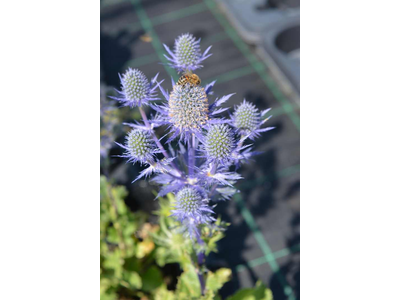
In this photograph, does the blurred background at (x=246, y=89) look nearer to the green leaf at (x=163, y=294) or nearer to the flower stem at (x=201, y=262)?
the green leaf at (x=163, y=294)

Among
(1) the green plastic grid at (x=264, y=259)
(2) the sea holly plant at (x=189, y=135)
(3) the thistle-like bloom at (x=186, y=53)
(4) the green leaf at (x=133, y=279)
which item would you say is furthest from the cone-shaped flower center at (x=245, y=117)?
(1) the green plastic grid at (x=264, y=259)

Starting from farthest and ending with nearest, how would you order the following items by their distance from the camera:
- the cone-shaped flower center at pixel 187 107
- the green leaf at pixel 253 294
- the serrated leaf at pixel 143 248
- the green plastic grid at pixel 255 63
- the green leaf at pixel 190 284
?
the green plastic grid at pixel 255 63, the serrated leaf at pixel 143 248, the green leaf at pixel 253 294, the green leaf at pixel 190 284, the cone-shaped flower center at pixel 187 107

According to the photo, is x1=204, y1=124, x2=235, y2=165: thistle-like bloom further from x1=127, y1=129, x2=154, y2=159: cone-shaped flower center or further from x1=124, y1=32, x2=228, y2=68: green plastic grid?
x1=124, y1=32, x2=228, y2=68: green plastic grid

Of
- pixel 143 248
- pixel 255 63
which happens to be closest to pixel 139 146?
pixel 143 248

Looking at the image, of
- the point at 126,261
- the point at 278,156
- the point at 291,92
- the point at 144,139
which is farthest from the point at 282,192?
the point at 144,139

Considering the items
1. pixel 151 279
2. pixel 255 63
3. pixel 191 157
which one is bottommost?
pixel 151 279

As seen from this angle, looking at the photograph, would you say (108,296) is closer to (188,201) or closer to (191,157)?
(188,201)
